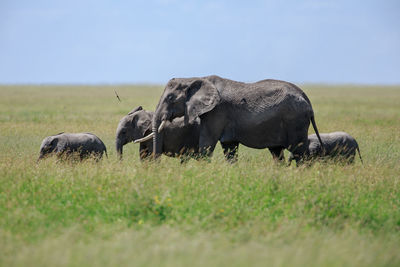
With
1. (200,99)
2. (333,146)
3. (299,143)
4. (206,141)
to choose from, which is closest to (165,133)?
(206,141)

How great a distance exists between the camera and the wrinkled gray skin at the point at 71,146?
13492 mm

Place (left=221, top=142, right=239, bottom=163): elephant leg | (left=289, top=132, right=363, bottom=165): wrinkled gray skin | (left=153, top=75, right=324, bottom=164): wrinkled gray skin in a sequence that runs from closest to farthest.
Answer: (left=153, top=75, right=324, bottom=164): wrinkled gray skin → (left=221, top=142, right=239, bottom=163): elephant leg → (left=289, top=132, right=363, bottom=165): wrinkled gray skin

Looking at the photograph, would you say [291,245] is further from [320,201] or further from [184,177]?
[184,177]

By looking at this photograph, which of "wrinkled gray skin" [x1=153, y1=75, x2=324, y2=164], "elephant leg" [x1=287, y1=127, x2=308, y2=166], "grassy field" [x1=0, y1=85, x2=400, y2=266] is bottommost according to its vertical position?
"grassy field" [x1=0, y1=85, x2=400, y2=266]

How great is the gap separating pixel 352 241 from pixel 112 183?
4.05 m

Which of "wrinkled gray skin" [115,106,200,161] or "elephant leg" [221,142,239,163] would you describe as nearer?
"elephant leg" [221,142,239,163]

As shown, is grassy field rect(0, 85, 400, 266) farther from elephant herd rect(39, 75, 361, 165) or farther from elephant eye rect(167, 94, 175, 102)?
elephant eye rect(167, 94, 175, 102)

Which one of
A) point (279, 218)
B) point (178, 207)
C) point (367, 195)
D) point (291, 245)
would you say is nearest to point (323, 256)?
point (291, 245)

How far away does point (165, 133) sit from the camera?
13.5m

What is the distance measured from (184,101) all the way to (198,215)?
4916 millimetres

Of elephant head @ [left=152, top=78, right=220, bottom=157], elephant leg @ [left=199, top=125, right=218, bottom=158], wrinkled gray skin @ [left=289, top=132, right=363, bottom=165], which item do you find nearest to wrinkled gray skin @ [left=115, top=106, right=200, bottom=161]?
elephant head @ [left=152, top=78, right=220, bottom=157]

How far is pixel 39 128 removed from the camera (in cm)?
2209

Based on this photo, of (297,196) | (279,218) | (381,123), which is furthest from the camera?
(381,123)

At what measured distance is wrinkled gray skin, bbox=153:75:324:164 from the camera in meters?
12.5
